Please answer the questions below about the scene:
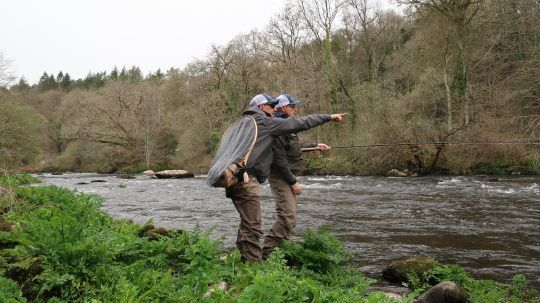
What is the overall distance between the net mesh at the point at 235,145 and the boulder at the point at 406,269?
2708mm

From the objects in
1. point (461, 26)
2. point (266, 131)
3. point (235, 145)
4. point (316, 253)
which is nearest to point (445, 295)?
point (316, 253)

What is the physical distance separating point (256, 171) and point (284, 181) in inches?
37.2

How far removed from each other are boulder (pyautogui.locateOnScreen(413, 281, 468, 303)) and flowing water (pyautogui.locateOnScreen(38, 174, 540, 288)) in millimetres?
1500

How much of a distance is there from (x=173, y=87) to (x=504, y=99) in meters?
42.0

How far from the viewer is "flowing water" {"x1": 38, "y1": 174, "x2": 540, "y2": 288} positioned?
745 cm

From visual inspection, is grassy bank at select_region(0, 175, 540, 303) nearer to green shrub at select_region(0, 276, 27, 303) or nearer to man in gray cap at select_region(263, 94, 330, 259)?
green shrub at select_region(0, 276, 27, 303)

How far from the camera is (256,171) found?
18.0ft

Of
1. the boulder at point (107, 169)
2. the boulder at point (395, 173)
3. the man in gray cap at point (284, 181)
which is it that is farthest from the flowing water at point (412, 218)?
the boulder at point (107, 169)

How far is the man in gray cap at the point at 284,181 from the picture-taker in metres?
6.15

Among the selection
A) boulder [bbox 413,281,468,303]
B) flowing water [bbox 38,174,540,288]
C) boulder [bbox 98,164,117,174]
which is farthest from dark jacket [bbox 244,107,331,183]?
boulder [bbox 98,164,117,174]

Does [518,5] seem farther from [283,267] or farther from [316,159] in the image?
[283,267]

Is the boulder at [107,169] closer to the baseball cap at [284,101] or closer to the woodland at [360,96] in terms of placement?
the woodland at [360,96]

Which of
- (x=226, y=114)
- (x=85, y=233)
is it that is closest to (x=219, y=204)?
(x=85, y=233)

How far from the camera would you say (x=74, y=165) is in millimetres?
53125
